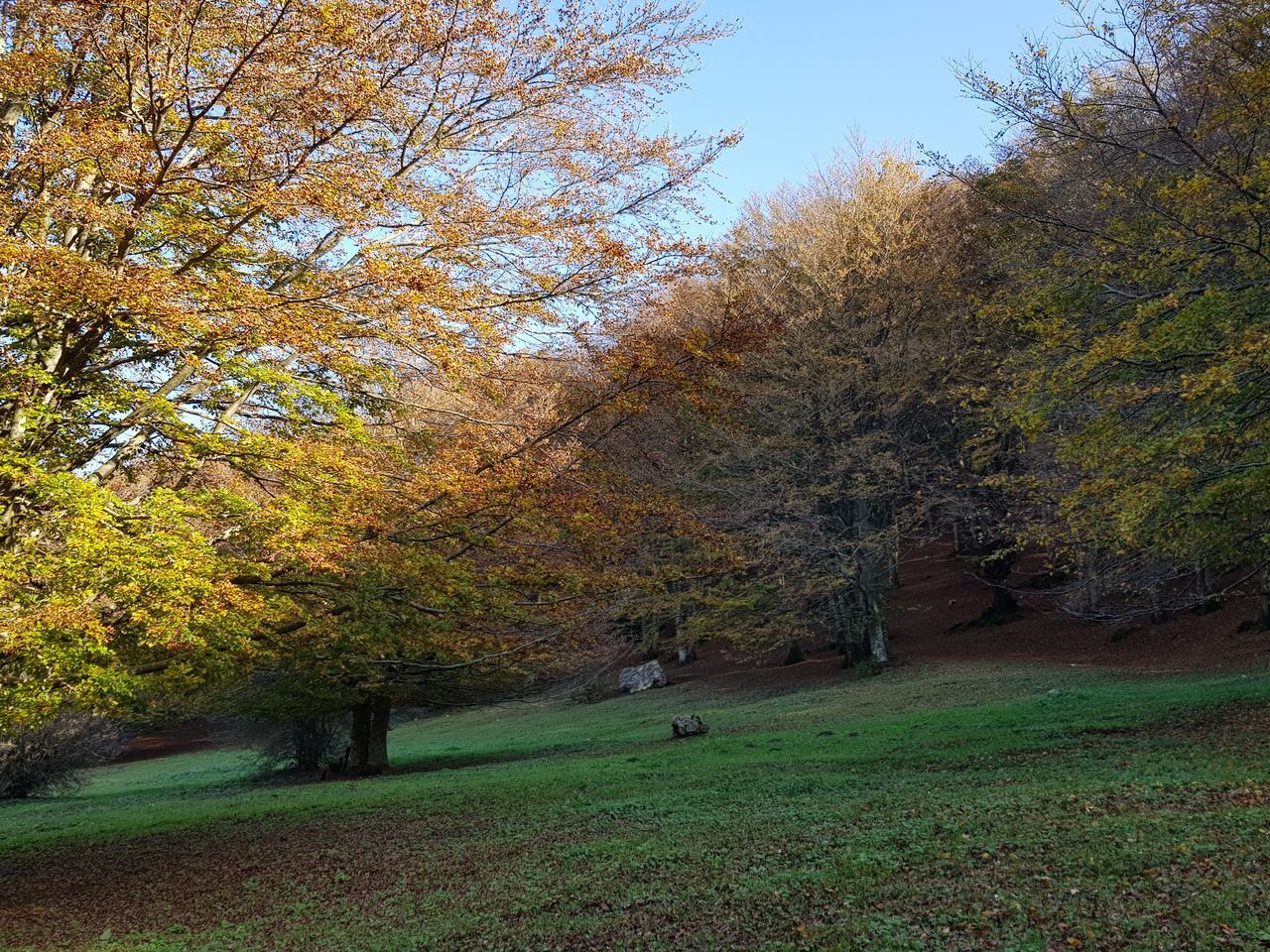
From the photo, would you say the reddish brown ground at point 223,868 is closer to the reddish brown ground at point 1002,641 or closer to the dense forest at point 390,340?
the reddish brown ground at point 1002,641

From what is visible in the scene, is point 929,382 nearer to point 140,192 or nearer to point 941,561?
point 941,561

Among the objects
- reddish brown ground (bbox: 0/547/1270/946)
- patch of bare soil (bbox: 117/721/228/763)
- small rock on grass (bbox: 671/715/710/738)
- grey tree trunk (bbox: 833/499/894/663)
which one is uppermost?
grey tree trunk (bbox: 833/499/894/663)

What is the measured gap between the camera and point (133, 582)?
6754mm

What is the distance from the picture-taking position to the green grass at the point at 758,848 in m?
5.20

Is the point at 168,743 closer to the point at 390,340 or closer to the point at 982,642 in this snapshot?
the point at 982,642

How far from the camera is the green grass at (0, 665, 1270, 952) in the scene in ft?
17.1

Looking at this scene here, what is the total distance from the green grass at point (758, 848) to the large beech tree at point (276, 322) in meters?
2.34

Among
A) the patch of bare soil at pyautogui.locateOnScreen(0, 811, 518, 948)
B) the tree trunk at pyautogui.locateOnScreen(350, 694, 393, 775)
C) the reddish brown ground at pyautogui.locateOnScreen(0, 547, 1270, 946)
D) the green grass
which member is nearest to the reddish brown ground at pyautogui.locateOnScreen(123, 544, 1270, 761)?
the reddish brown ground at pyautogui.locateOnScreen(0, 547, 1270, 946)

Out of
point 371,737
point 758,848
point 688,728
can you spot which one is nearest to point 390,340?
point 758,848

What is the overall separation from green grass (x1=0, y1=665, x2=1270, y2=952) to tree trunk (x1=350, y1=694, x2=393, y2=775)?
3.72 m

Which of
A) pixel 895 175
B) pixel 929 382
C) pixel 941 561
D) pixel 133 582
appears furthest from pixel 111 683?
pixel 941 561

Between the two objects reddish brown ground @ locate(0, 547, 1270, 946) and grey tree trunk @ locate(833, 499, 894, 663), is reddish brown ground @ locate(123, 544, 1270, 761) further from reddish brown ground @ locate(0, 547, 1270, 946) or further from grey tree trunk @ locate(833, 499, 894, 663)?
grey tree trunk @ locate(833, 499, 894, 663)

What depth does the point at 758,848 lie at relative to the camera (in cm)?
741

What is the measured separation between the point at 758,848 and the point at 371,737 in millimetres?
16287
